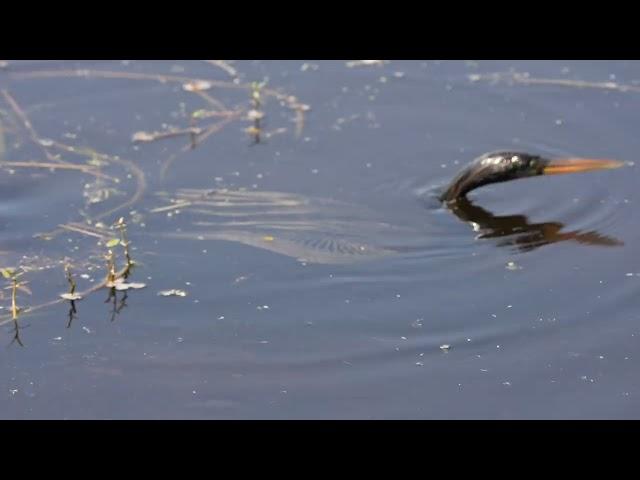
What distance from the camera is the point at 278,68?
327 inches

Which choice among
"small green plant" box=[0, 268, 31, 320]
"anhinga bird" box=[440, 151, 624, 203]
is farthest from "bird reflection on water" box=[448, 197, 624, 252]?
"small green plant" box=[0, 268, 31, 320]

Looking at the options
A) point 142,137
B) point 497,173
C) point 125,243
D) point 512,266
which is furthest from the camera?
point 142,137

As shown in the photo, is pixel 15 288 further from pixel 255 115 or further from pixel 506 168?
pixel 506 168

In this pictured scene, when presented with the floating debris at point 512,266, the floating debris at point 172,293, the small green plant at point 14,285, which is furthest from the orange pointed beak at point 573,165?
the small green plant at point 14,285

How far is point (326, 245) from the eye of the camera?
6.18 meters

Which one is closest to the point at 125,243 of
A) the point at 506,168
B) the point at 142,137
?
the point at 142,137

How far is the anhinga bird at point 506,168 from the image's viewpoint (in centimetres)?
661

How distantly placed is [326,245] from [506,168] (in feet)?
3.74

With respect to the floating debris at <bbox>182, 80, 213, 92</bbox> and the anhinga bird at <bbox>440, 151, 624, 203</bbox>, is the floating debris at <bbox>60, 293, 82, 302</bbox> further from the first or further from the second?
the floating debris at <bbox>182, 80, 213, 92</bbox>

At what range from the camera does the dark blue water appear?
5.04 m

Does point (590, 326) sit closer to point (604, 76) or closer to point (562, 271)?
point (562, 271)

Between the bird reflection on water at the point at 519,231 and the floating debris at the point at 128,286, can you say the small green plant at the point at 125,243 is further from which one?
the bird reflection on water at the point at 519,231
